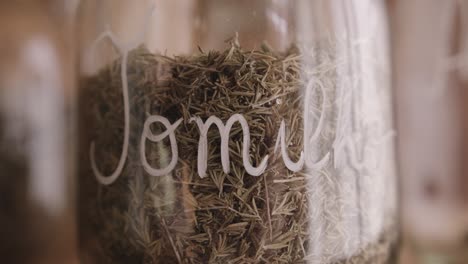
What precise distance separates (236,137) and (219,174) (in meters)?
0.03

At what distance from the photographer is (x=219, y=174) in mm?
421

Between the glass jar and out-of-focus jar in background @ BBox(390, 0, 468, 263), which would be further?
out-of-focus jar in background @ BBox(390, 0, 468, 263)

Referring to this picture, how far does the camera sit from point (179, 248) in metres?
0.43

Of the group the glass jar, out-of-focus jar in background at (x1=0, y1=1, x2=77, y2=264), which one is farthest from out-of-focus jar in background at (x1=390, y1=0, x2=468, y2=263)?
out-of-focus jar in background at (x1=0, y1=1, x2=77, y2=264)

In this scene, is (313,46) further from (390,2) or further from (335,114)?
(390,2)

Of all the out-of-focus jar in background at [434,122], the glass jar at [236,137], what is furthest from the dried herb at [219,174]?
the out-of-focus jar in background at [434,122]

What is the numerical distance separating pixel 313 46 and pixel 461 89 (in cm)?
30

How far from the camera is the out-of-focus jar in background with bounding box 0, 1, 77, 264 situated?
696 mm

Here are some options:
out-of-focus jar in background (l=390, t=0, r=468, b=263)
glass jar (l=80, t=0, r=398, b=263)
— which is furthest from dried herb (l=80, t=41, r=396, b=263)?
out-of-focus jar in background (l=390, t=0, r=468, b=263)

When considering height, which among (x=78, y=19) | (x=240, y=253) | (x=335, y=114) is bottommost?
(x=240, y=253)

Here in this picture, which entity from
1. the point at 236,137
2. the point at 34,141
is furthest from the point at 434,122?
the point at 34,141

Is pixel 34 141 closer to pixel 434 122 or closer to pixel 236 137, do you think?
pixel 236 137

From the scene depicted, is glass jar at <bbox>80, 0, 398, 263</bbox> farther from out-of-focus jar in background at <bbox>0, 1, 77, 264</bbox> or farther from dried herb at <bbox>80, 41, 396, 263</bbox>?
out-of-focus jar in background at <bbox>0, 1, 77, 264</bbox>

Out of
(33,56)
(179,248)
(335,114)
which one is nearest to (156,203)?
(179,248)
